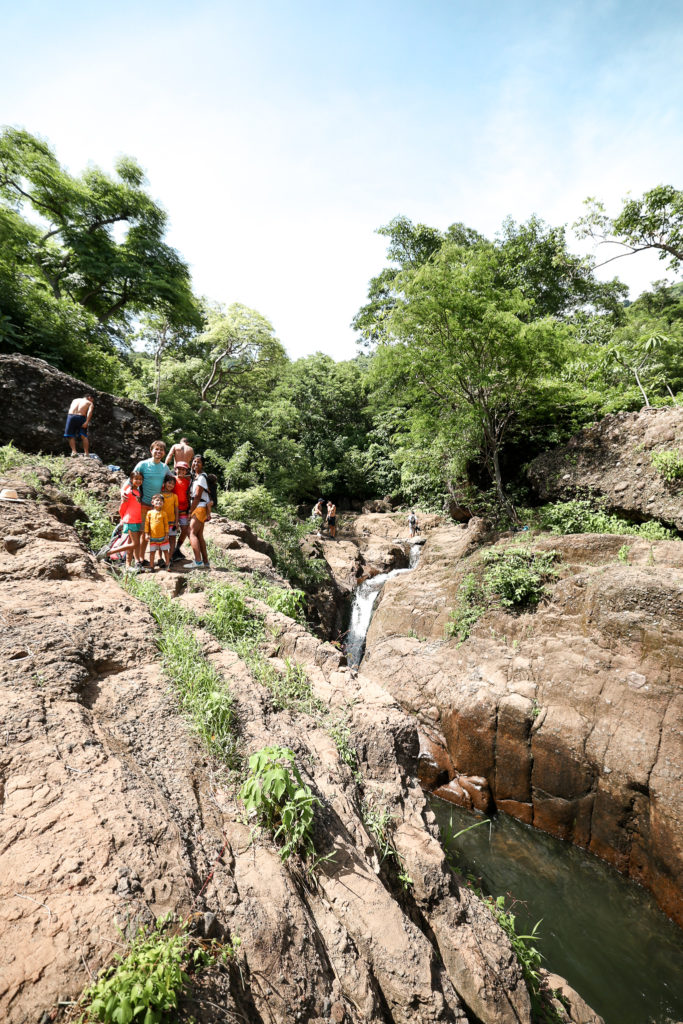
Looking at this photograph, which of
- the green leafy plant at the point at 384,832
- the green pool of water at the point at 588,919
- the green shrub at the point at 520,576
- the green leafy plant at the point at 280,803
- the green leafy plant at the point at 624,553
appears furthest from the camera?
the green shrub at the point at 520,576

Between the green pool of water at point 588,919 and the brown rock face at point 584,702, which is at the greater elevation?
the brown rock face at point 584,702

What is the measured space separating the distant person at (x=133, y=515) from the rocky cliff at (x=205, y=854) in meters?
1.83

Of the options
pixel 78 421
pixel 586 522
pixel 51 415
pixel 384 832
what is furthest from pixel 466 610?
pixel 51 415

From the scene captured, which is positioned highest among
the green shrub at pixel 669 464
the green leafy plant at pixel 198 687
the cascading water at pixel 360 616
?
the green shrub at pixel 669 464

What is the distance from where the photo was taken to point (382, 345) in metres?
11.5

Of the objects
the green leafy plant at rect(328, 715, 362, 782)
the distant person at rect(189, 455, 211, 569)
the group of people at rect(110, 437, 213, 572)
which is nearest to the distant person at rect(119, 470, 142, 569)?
the group of people at rect(110, 437, 213, 572)

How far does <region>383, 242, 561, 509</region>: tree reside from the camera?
9992mm

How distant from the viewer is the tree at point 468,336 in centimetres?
999

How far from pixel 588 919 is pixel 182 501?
8.01 meters

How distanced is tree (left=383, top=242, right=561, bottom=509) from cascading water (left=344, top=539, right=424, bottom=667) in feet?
17.6

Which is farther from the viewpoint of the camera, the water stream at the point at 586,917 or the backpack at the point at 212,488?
the backpack at the point at 212,488

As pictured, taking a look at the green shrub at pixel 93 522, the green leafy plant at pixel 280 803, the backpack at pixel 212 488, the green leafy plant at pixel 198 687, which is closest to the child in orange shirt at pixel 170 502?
the backpack at pixel 212 488

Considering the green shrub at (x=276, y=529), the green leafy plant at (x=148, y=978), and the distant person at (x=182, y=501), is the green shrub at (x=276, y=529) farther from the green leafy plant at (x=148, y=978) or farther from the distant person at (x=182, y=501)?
the green leafy plant at (x=148, y=978)

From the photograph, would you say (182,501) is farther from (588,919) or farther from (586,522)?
(586,522)
